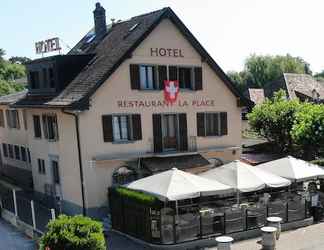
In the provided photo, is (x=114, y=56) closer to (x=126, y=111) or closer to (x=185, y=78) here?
(x=126, y=111)

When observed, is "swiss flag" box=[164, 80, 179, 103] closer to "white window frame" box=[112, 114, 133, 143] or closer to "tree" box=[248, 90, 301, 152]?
"white window frame" box=[112, 114, 133, 143]

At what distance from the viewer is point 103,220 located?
72.9ft

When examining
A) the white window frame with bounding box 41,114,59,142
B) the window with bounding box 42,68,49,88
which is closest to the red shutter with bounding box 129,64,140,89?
the white window frame with bounding box 41,114,59,142

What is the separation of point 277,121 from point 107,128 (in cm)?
1767

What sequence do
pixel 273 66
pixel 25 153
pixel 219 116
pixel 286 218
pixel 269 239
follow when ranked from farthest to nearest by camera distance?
pixel 273 66 < pixel 25 153 < pixel 219 116 < pixel 286 218 < pixel 269 239

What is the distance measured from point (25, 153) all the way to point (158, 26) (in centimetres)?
1362

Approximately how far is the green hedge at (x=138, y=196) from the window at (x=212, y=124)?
6888mm

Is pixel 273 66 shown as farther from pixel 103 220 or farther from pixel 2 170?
pixel 103 220

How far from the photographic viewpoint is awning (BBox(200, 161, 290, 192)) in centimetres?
2014

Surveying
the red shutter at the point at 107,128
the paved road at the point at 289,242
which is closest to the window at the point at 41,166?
the red shutter at the point at 107,128

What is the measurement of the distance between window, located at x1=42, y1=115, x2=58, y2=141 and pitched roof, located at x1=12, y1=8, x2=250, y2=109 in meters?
1.07

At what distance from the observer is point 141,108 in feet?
76.9

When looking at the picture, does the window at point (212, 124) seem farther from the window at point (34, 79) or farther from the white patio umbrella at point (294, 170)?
the window at point (34, 79)

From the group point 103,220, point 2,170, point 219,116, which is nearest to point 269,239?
point 103,220
